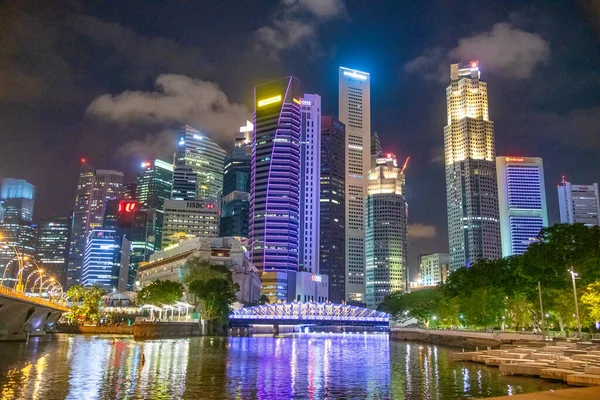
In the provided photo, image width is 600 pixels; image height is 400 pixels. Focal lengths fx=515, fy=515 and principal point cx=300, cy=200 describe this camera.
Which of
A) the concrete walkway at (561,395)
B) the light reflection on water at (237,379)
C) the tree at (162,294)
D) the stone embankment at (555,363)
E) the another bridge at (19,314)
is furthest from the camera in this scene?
the tree at (162,294)

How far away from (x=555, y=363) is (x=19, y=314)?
9239 cm

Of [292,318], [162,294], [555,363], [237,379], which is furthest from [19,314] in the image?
[292,318]

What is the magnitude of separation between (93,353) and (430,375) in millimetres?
48348

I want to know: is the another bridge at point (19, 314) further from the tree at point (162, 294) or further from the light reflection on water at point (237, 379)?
the tree at point (162, 294)

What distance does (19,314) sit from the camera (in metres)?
98.3

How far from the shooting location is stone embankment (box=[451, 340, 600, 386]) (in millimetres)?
40562

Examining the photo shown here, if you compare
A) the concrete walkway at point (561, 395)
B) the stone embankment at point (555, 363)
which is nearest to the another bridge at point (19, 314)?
the stone embankment at point (555, 363)

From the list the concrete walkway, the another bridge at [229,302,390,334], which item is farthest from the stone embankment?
the another bridge at [229,302,390,334]

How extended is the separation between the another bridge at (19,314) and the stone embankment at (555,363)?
70.1 metres

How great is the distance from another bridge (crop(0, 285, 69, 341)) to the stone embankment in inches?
2759

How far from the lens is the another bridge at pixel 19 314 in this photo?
85.8 metres

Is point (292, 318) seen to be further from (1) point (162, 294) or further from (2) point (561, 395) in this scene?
(2) point (561, 395)

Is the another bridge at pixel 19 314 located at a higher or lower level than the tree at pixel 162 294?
lower

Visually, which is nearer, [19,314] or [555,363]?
[555,363]
